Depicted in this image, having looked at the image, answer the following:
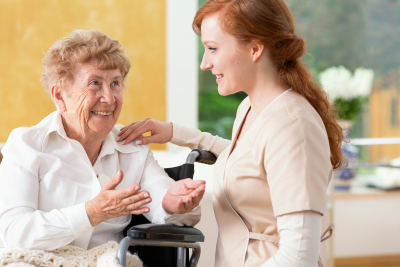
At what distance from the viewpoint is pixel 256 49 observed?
1286 mm

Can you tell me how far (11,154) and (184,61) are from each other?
302 centimetres

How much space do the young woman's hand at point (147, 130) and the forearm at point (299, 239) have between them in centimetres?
76

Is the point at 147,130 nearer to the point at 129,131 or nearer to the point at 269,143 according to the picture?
the point at 129,131

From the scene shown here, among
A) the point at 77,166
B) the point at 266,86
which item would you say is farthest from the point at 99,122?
the point at 266,86

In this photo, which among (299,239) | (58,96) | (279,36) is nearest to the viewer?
(299,239)

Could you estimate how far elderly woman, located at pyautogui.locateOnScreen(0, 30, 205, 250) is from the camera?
1.37 metres

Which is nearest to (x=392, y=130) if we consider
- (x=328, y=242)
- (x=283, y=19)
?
(x=328, y=242)

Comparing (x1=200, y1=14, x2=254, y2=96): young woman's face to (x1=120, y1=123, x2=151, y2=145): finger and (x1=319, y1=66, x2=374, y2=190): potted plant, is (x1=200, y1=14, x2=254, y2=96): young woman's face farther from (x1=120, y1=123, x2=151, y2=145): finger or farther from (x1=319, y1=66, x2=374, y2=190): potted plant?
(x1=319, y1=66, x2=374, y2=190): potted plant

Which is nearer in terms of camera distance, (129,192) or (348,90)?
(129,192)

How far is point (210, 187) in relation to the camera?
2344mm

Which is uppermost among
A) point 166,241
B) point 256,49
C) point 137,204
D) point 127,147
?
point 256,49

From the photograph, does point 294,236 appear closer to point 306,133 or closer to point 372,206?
point 306,133

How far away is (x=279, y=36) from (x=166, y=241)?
0.71m

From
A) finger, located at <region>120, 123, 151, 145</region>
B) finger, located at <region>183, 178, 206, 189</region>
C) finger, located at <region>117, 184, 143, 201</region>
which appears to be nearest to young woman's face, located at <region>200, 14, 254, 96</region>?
finger, located at <region>183, 178, 206, 189</region>
